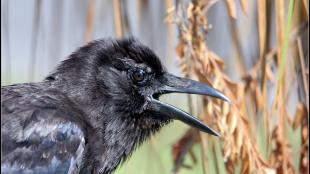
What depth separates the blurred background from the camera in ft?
18.8

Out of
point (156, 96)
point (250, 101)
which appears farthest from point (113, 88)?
point (250, 101)

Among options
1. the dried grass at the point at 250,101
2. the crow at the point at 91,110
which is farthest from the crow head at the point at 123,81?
the dried grass at the point at 250,101

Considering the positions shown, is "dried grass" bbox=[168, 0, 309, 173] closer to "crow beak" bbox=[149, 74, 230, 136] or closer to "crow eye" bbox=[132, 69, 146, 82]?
"crow beak" bbox=[149, 74, 230, 136]

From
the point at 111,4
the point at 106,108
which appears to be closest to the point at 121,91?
the point at 106,108

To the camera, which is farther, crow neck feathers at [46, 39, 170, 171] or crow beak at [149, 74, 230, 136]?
crow neck feathers at [46, 39, 170, 171]

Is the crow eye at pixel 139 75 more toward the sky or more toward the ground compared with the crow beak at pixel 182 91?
more toward the sky

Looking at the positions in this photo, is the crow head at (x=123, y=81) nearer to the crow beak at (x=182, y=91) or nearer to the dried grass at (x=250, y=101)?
the crow beak at (x=182, y=91)

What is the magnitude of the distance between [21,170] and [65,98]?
1.91ft

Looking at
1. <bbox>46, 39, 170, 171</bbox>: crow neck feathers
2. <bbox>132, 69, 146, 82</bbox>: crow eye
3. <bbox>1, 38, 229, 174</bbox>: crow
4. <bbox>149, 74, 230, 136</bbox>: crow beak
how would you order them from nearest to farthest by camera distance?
<bbox>1, 38, 229, 174</bbox>: crow
<bbox>149, 74, 230, 136</bbox>: crow beak
<bbox>46, 39, 170, 171</bbox>: crow neck feathers
<bbox>132, 69, 146, 82</bbox>: crow eye

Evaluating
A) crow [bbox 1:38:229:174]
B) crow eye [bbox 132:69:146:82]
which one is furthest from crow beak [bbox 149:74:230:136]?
crow eye [bbox 132:69:146:82]

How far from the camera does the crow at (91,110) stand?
223 inches

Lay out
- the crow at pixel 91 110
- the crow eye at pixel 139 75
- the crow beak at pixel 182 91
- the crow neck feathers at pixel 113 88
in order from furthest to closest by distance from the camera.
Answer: the crow eye at pixel 139 75 → the crow neck feathers at pixel 113 88 → the crow beak at pixel 182 91 → the crow at pixel 91 110

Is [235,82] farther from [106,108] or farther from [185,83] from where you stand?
[106,108]

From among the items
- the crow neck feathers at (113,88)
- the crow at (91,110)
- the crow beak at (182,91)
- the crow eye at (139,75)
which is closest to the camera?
the crow at (91,110)
